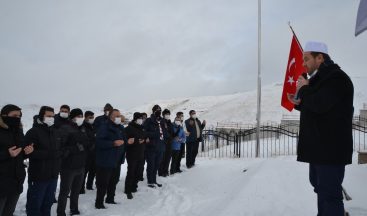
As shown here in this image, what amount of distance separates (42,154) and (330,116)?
448 cm

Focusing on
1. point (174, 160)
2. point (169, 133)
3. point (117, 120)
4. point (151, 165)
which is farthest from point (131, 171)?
point (174, 160)

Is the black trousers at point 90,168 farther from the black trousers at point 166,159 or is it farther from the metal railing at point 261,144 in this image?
the metal railing at point 261,144

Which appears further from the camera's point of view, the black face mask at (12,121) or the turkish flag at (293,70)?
the turkish flag at (293,70)

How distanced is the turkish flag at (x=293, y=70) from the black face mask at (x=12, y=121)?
6.17m

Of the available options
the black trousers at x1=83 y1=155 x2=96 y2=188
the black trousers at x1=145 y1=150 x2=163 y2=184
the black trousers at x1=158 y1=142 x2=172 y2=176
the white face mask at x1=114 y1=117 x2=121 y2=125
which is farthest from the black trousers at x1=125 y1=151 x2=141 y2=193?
the black trousers at x1=158 y1=142 x2=172 y2=176

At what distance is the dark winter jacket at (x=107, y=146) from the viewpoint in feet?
24.8

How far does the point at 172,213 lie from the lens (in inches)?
281

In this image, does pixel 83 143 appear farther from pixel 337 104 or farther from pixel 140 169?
pixel 337 104

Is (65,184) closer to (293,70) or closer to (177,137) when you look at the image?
(177,137)

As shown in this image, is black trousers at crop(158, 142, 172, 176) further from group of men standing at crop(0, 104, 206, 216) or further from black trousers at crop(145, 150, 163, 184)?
black trousers at crop(145, 150, 163, 184)

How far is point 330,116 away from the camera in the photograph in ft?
10.9

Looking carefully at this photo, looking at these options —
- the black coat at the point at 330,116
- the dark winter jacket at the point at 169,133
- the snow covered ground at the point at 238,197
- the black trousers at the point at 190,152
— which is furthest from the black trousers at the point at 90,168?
the black coat at the point at 330,116

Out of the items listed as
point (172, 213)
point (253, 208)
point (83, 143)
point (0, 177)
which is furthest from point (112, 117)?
point (253, 208)

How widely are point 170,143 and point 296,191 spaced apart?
608cm
